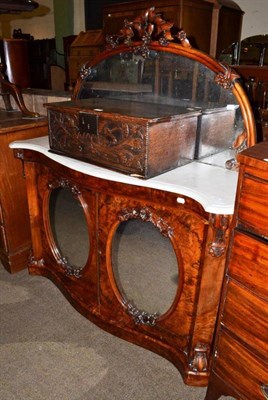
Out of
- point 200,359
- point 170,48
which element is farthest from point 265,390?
point 170,48

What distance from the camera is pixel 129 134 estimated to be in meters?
1.24

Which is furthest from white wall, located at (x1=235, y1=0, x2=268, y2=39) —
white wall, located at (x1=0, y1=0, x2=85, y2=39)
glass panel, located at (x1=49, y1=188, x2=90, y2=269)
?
white wall, located at (x1=0, y1=0, x2=85, y2=39)

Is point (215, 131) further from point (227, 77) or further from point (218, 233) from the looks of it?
point (218, 233)

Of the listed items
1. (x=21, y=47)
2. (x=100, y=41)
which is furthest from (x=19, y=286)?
(x=100, y=41)

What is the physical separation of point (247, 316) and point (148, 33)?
1260 mm

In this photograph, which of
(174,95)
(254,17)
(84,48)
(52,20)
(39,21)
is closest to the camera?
(174,95)

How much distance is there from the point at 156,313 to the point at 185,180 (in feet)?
2.30

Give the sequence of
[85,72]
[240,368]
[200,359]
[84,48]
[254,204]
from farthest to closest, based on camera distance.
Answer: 1. [84,48]
2. [85,72]
3. [200,359]
4. [240,368]
5. [254,204]

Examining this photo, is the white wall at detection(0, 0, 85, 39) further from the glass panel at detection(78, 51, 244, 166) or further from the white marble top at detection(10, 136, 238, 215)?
the white marble top at detection(10, 136, 238, 215)

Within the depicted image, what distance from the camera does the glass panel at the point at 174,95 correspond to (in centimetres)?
137

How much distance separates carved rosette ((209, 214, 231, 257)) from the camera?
111 centimetres

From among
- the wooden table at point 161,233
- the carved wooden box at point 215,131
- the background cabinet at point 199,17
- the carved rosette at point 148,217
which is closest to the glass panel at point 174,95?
the carved wooden box at point 215,131

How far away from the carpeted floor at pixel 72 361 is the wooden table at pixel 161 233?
0.07m

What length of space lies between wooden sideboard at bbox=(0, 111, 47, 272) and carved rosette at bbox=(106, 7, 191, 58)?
787 millimetres
